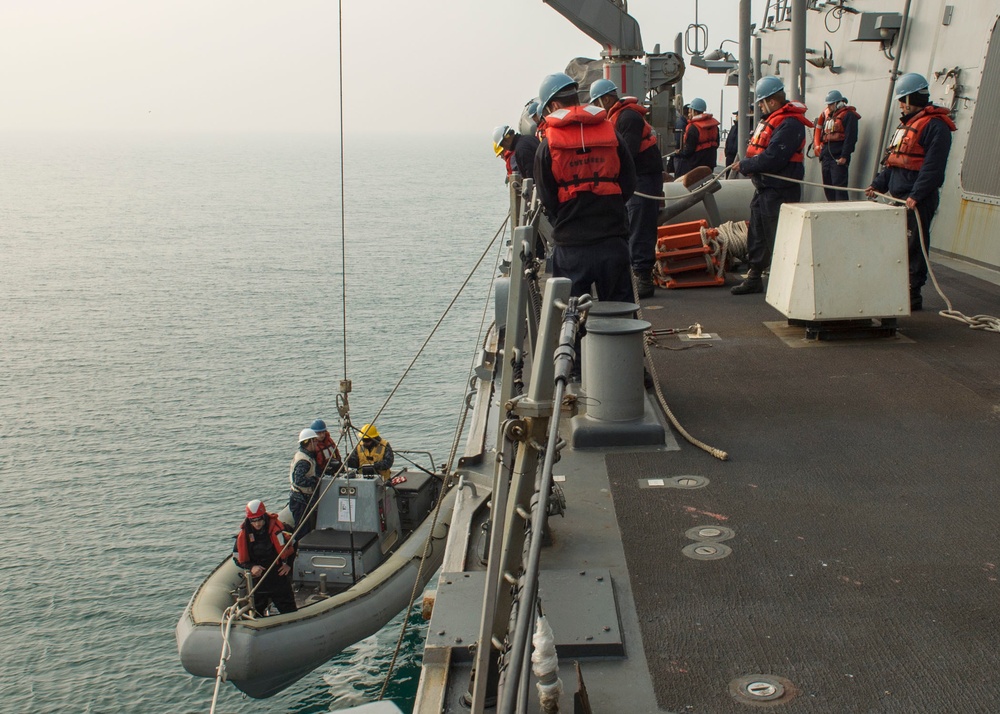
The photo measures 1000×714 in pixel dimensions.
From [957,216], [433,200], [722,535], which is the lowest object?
[433,200]

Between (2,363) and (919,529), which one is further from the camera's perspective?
(2,363)

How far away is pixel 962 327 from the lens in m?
7.28

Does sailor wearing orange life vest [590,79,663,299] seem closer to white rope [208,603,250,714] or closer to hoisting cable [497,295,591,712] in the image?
hoisting cable [497,295,591,712]

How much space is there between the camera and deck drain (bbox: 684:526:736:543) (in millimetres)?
4031

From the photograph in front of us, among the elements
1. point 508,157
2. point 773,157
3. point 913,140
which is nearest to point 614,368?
point 913,140

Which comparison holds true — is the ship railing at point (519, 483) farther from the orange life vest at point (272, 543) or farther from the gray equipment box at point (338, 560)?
the gray equipment box at point (338, 560)

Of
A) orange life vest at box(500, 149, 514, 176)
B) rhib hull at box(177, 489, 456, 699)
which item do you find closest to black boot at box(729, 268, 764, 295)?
orange life vest at box(500, 149, 514, 176)

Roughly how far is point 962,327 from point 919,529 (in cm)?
378

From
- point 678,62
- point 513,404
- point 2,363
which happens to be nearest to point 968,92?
point 513,404

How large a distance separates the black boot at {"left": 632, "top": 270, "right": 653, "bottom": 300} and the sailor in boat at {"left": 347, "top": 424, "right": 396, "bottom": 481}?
6.26m

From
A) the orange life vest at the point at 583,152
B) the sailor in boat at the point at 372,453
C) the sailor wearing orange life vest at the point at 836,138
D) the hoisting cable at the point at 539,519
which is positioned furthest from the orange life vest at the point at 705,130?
the hoisting cable at the point at 539,519

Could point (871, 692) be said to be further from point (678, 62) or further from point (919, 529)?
point (678, 62)

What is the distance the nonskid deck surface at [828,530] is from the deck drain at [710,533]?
20 millimetres

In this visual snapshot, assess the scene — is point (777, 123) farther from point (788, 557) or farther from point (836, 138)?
point (788, 557)
